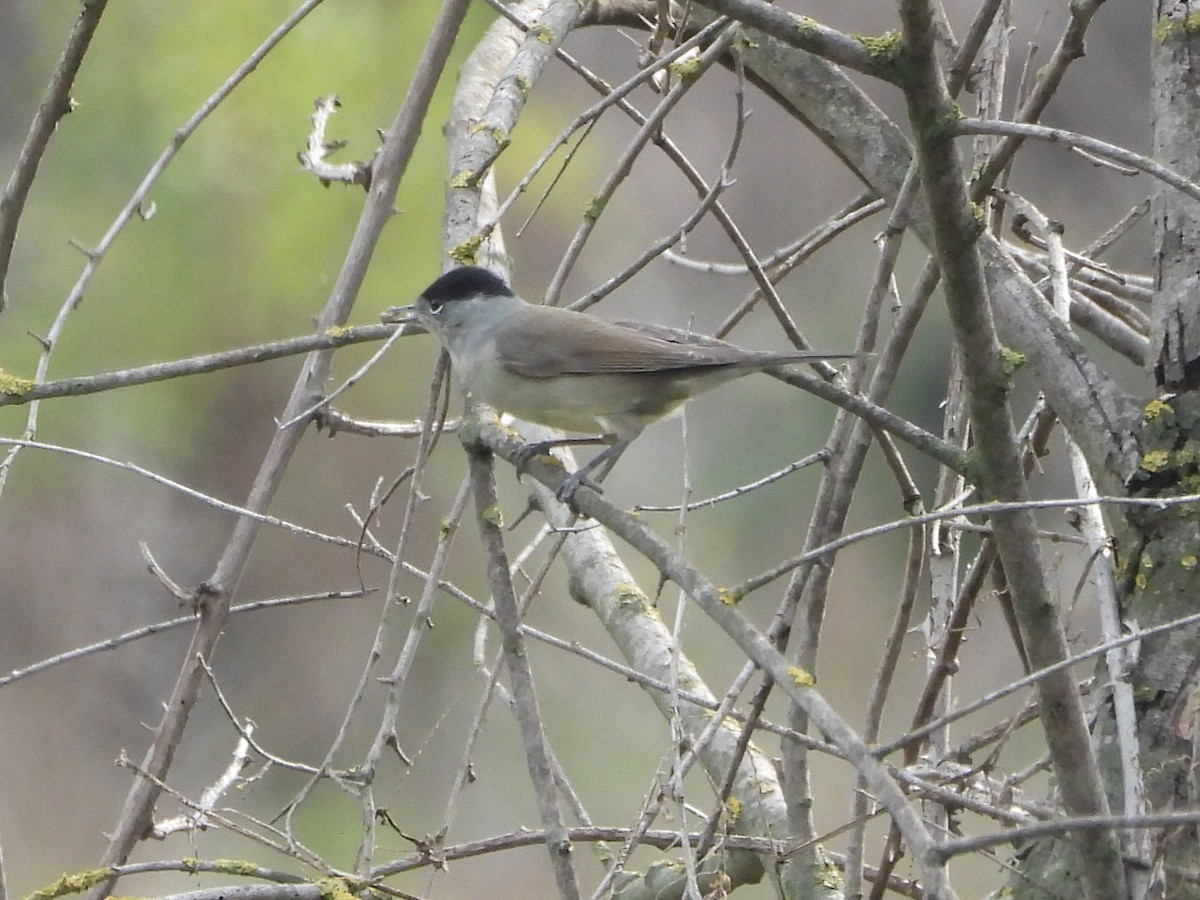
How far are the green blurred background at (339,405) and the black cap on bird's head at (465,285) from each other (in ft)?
6.61

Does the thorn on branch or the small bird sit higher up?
the thorn on branch

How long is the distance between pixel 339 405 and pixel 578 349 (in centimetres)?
383

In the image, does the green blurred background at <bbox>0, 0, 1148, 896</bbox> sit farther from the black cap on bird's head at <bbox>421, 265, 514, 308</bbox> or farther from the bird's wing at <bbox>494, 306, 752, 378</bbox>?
the black cap on bird's head at <bbox>421, 265, 514, 308</bbox>

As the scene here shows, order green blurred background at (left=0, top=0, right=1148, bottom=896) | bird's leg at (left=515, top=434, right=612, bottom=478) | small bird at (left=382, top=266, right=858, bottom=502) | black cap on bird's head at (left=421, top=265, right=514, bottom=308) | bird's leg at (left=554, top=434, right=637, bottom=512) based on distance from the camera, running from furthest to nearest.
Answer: green blurred background at (left=0, top=0, right=1148, bottom=896), small bird at (left=382, top=266, right=858, bottom=502), black cap on bird's head at (left=421, top=265, right=514, bottom=308), bird's leg at (left=515, top=434, right=612, bottom=478), bird's leg at (left=554, top=434, right=637, bottom=512)

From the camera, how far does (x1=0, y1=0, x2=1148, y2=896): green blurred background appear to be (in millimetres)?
5824

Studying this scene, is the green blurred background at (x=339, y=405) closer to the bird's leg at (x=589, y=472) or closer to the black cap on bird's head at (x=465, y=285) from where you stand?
Answer: the bird's leg at (x=589, y=472)

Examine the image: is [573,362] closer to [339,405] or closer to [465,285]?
[465,285]

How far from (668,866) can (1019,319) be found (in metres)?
1.22

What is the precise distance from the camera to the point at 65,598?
718 centimetres

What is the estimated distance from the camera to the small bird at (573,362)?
110 inches

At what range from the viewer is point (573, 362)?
2.98 metres

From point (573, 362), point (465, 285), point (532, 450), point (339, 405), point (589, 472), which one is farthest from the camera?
point (339, 405)

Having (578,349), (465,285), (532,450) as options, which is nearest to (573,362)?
(578,349)

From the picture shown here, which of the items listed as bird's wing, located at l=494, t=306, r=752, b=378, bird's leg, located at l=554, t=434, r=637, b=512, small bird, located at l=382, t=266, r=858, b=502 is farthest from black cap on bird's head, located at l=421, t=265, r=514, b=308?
bird's leg, located at l=554, t=434, r=637, b=512
